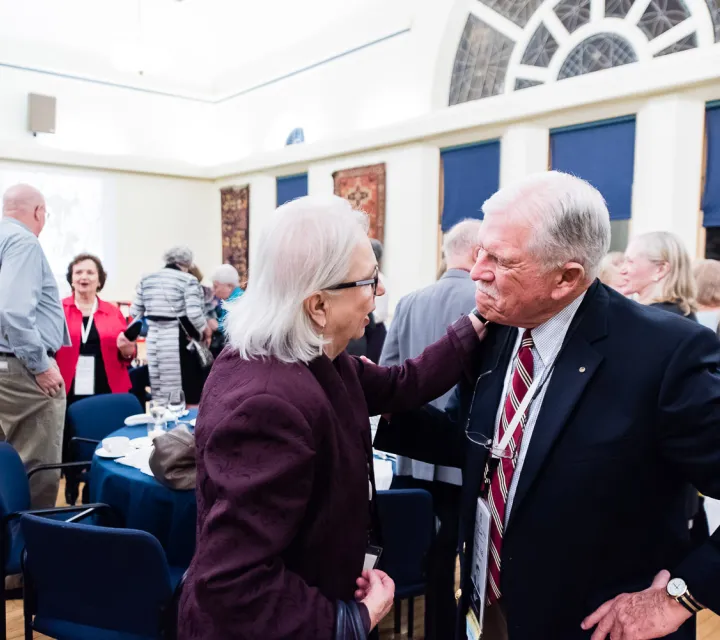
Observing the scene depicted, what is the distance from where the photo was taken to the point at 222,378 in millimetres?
1139

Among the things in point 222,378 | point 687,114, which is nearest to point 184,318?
point 222,378

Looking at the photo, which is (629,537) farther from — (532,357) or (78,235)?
(78,235)

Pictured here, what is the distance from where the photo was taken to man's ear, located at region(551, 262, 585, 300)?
1213 mm

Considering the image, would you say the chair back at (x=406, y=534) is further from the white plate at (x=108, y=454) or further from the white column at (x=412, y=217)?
the white column at (x=412, y=217)

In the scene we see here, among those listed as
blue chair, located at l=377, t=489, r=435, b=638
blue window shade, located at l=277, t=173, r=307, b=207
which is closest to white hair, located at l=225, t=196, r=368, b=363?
blue chair, located at l=377, t=489, r=435, b=638

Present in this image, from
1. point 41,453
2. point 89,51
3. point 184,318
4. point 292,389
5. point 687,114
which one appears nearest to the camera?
point 292,389

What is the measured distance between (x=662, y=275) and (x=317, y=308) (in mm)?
2264

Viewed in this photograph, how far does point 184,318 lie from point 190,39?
683 centimetres

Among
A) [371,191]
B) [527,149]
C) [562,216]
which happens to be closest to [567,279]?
[562,216]

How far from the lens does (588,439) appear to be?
1.17 m

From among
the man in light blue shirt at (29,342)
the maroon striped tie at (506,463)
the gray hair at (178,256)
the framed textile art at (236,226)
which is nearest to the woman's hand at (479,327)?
the maroon striped tie at (506,463)

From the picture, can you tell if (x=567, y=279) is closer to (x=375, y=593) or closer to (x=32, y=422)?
(x=375, y=593)

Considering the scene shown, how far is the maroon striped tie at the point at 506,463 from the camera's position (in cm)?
130

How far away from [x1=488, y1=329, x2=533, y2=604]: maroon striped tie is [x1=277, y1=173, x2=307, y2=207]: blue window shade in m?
8.26
